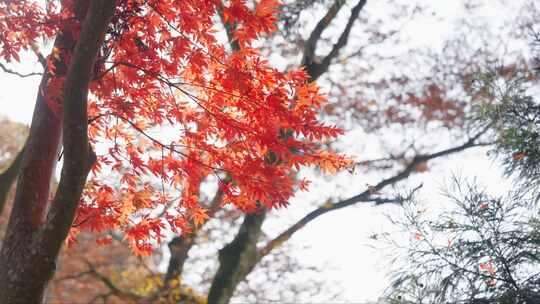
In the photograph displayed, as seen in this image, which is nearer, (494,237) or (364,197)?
(494,237)

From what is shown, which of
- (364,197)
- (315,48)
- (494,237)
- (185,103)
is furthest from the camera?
(364,197)

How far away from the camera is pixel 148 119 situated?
16.0 ft

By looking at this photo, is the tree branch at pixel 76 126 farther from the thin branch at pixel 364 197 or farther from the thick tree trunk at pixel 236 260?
the thin branch at pixel 364 197

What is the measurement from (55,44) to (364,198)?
616 centimetres

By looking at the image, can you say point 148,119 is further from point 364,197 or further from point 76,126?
point 364,197

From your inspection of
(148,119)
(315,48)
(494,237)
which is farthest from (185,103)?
(315,48)

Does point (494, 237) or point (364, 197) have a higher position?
point (364, 197)

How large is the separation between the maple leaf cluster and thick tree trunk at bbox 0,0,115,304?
338 mm

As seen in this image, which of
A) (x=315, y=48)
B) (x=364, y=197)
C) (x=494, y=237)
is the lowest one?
(x=494, y=237)

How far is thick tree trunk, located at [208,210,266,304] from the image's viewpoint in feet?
27.5

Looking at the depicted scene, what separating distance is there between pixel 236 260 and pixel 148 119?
Result: 13.6 ft

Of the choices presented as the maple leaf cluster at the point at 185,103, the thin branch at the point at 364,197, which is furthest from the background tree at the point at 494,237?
the thin branch at the point at 364,197

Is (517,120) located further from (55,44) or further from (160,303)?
(160,303)

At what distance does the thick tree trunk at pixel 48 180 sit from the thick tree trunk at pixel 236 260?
4.52m
